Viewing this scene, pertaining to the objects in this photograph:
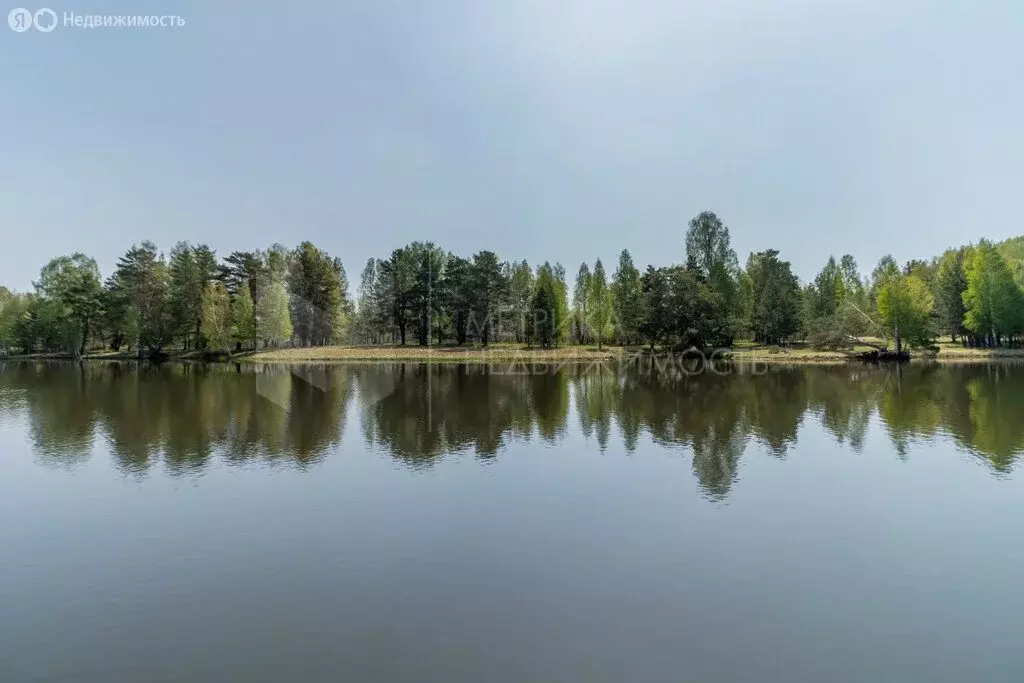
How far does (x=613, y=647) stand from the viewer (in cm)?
859

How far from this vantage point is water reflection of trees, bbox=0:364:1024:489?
22156mm

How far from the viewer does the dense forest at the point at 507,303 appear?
74625 mm

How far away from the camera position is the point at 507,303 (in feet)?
285

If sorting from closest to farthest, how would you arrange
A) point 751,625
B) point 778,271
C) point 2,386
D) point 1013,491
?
1. point 751,625
2. point 1013,491
3. point 2,386
4. point 778,271

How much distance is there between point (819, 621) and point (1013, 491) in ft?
37.0

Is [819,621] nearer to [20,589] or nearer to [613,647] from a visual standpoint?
[613,647]

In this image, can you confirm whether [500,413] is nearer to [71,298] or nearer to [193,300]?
[193,300]

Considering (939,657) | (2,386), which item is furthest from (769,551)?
(2,386)

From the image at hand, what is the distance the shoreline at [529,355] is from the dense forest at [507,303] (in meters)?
2.40

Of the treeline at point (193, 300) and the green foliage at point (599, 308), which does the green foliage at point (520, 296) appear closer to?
the green foliage at point (599, 308)

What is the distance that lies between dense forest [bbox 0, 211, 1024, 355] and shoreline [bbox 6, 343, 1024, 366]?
2.40m

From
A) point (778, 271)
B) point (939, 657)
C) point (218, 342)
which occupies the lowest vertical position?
point (939, 657)

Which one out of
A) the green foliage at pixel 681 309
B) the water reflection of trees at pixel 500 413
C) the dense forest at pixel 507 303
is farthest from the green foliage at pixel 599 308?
the water reflection of trees at pixel 500 413

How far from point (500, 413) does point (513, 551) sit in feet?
62.5
